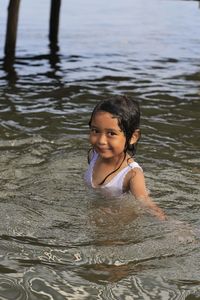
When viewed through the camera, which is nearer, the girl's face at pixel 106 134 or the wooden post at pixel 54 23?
the girl's face at pixel 106 134

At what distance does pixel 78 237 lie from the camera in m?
4.02

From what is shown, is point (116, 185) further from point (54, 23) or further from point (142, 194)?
point (54, 23)

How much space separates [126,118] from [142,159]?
1.91m

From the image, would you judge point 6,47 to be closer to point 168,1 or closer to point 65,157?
point 65,157

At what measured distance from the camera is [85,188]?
4828mm

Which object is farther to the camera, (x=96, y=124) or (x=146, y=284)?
(x=96, y=124)

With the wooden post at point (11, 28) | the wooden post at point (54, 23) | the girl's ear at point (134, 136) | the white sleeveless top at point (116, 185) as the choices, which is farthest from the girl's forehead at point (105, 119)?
the wooden post at point (54, 23)

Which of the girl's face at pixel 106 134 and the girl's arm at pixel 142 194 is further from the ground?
the girl's face at pixel 106 134

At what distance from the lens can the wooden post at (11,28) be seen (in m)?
11.7

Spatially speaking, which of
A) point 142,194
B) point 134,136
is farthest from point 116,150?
point 142,194

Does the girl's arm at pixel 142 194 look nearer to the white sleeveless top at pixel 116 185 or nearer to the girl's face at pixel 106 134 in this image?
the white sleeveless top at pixel 116 185

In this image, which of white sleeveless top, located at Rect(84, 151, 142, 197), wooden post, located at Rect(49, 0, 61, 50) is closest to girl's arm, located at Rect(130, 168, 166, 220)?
white sleeveless top, located at Rect(84, 151, 142, 197)

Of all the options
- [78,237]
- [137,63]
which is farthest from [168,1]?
[78,237]

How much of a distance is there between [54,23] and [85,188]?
34.6 ft
